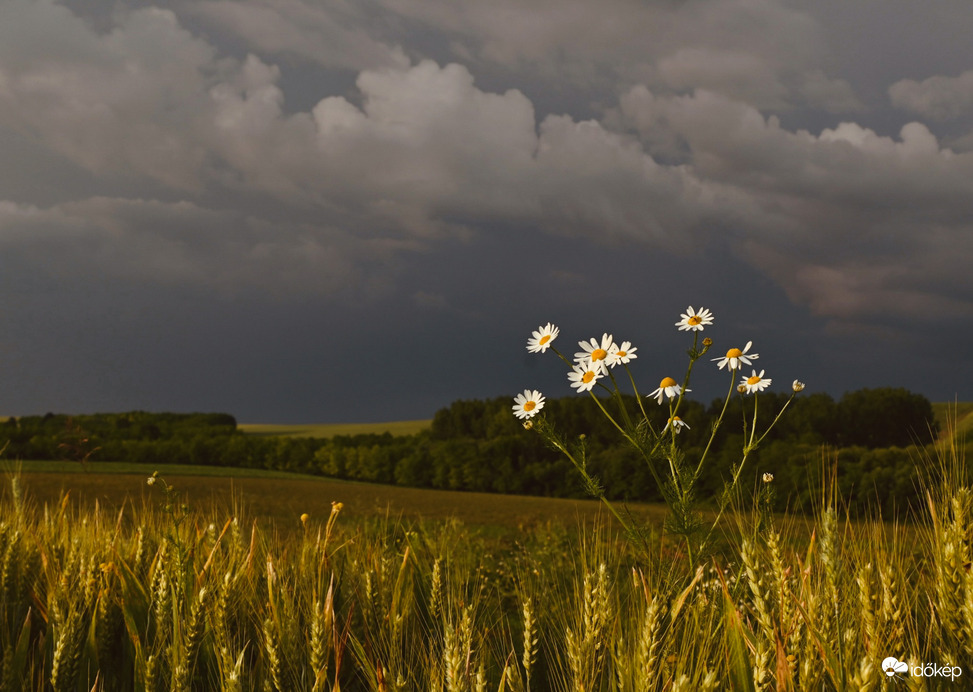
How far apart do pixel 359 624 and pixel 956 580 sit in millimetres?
2863

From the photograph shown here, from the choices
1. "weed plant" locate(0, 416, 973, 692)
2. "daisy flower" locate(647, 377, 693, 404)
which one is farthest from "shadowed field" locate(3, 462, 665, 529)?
"daisy flower" locate(647, 377, 693, 404)

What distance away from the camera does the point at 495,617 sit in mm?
4664

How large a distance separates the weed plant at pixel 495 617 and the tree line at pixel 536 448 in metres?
0.71

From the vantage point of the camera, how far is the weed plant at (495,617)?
2.24m

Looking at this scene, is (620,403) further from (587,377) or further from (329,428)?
(329,428)

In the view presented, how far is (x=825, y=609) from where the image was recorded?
2355mm

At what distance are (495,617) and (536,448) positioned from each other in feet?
57.8

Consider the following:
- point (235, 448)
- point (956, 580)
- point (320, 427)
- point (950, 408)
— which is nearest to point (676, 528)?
point (956, 580)

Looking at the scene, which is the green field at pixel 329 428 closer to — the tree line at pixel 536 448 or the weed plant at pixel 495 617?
the tree line at pixel 536 448

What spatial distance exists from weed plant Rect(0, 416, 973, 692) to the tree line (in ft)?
2.34

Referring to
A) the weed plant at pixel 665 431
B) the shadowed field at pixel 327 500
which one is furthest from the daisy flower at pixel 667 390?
the shadowed field at pixel 327 500

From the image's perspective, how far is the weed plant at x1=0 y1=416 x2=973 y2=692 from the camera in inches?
88.2

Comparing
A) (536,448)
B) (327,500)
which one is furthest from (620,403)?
(536,448)

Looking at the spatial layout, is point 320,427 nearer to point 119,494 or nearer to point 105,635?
point 119,494
